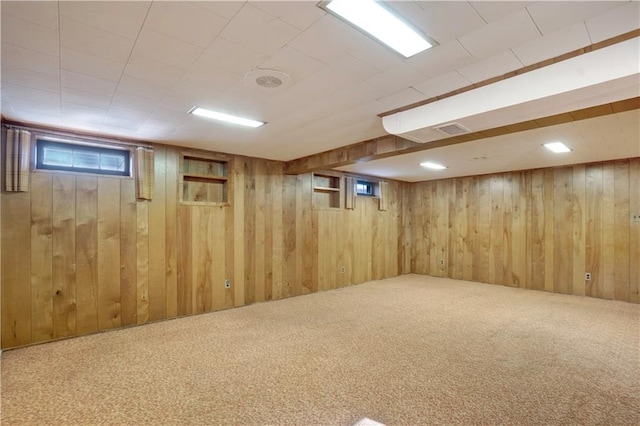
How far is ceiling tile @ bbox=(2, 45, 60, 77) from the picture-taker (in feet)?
5.84

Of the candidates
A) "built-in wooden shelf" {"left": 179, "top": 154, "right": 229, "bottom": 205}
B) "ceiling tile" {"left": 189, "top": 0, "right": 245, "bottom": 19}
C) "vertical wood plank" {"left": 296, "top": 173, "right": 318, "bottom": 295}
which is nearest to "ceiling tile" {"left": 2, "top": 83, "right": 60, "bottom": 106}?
"built-in wooden shelf" {"left": 179, "top": 154, "right": 229, "bottom": 205}

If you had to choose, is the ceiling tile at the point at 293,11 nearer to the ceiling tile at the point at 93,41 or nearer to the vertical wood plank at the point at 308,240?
the ceiling tile at the point at 93,41

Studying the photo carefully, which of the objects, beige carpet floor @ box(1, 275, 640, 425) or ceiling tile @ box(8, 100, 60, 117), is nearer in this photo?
beige carpet floor @ box(1, 275, 640, 425)

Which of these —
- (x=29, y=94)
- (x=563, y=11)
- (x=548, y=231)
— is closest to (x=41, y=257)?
(x=29, y=94)

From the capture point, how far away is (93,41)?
1.69m

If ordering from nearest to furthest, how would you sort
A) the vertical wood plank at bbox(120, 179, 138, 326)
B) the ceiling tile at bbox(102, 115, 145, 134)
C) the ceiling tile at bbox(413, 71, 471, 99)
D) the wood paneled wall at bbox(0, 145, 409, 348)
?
the ceiling tile at bbox(413, 71, 471, 99) → the ceiling tile at bbox(102, 115, 145, 134) → the wood paneled wall at bbox(0, 145, 409, 348) → the vertical wood plank at bbox(120, 179, 138, 326)

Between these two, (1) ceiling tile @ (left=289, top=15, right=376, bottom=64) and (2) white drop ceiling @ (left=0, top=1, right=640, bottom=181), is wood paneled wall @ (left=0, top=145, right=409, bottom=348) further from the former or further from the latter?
(1) ceiling tile @ (left=289, top=15, right=376, bottom=64)

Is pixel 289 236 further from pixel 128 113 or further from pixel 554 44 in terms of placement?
pixel 554 44

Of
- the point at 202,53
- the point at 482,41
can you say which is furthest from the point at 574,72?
the point at 202,53

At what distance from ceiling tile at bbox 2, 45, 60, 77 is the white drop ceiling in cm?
1

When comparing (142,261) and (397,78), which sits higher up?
(397,78)

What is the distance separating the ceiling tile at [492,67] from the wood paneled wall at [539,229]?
461 centimetres

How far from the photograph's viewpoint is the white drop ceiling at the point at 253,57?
1.44 metres

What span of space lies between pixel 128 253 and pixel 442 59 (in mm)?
3854
